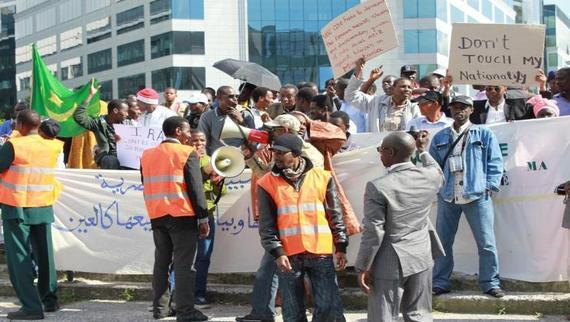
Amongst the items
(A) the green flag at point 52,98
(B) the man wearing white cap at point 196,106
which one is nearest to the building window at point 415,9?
(A) the green flag at point 52,98

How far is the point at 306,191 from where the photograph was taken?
598 centimetres

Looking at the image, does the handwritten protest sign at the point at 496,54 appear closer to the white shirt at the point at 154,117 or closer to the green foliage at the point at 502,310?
the green foliage at the point at 502,310

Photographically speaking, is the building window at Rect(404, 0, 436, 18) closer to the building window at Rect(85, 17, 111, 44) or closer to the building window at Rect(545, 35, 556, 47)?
the building window at Rect(85, 17, 111, 44)

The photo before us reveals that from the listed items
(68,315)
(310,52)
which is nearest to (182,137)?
(68,315)

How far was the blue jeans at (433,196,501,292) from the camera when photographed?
710cm

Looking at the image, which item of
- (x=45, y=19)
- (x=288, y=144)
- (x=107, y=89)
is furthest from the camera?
(x=45, y=19)

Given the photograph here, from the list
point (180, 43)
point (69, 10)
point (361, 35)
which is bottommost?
point (361, 35)

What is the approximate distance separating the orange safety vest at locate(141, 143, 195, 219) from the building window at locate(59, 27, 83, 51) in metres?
71.6

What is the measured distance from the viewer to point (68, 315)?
7801 millimetres

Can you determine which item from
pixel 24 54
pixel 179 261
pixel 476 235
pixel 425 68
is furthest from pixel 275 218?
pixel 24 54

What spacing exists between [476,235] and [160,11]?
192 ft

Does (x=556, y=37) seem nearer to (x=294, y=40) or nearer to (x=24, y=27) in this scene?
(x=294, y=40)

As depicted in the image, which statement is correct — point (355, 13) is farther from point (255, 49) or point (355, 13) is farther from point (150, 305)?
point (255, 49)

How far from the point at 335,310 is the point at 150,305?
2.83 meters
